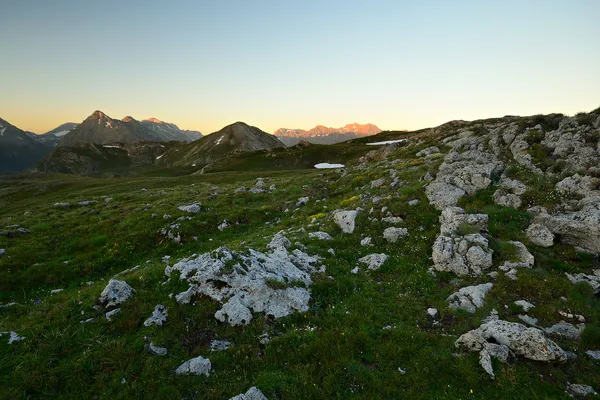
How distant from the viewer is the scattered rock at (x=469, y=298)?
41.1 feet

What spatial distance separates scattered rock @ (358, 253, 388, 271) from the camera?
658 inches

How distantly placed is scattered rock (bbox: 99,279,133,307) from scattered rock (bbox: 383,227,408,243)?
1498 centimetres

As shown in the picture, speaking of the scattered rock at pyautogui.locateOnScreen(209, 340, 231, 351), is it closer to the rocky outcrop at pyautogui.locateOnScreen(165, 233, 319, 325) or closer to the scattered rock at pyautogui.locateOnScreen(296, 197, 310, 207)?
the rocky outcrop at pyautogui.locateOnScreen(165, 233, 319, 325)

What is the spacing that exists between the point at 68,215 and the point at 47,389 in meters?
30.2

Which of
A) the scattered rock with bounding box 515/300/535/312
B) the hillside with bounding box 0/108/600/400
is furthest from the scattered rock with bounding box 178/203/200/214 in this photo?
the scattered rock with bounding box 515/300/535/312

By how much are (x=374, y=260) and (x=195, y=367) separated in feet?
35.9

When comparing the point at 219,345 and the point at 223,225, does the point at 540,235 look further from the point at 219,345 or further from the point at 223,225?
the point at 223,225

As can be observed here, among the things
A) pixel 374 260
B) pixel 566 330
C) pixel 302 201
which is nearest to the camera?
pixel 566 330

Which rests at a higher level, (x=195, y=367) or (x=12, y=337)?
(x=12, y=337)

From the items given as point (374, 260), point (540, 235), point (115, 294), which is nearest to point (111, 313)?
point (115, 294)

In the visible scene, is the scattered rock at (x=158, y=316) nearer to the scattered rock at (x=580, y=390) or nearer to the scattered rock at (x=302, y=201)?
the scattered rock at (x=580, y=390)

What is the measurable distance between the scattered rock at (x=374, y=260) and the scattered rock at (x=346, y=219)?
12.8 feet

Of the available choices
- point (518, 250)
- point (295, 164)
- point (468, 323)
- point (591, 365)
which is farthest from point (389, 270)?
point (295, 164)

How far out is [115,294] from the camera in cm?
1289
